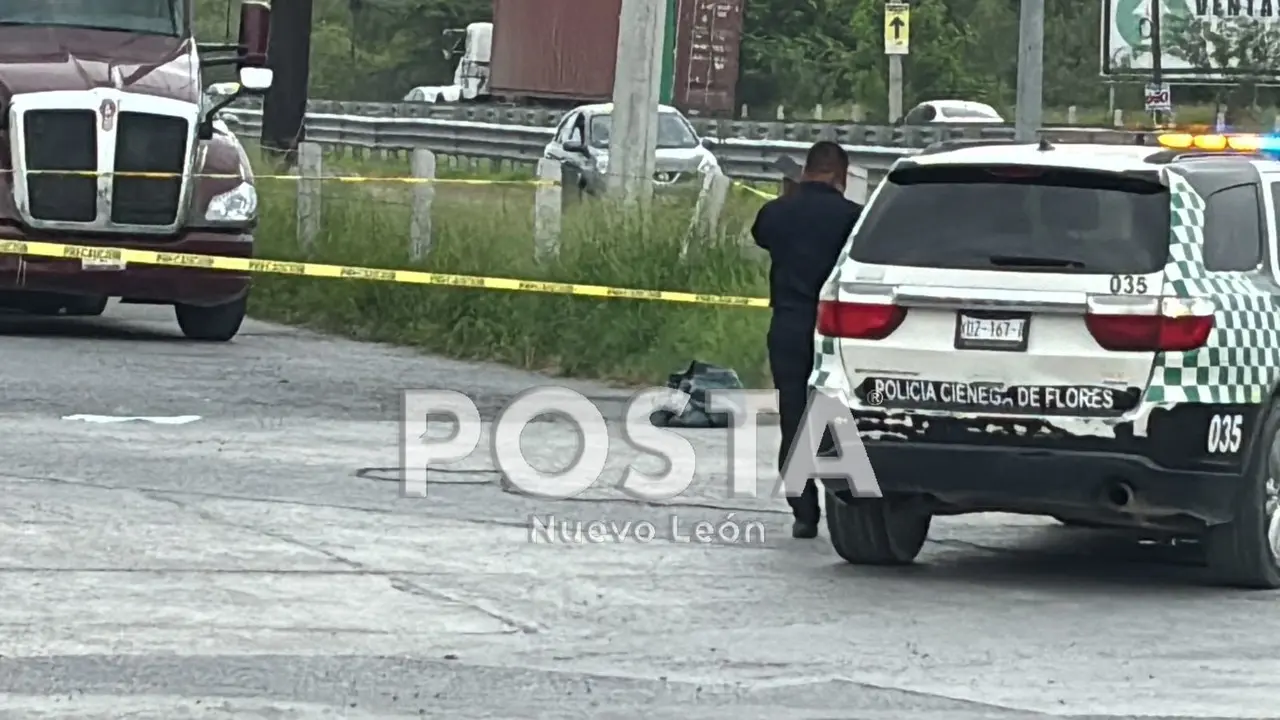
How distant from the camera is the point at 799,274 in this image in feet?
36.9

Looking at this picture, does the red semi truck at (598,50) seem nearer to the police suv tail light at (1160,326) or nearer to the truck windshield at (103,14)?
the truck windshield at (103,14)

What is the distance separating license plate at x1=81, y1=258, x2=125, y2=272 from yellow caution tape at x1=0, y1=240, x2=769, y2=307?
21 millimetres

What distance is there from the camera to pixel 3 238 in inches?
688

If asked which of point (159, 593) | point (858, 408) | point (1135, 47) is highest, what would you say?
point (1135, 47)

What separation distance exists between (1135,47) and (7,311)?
26.7 m

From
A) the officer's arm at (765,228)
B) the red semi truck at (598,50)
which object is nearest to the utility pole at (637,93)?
the officer's arm at (765,228)

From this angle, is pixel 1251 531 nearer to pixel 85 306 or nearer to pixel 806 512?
pixel 806 512

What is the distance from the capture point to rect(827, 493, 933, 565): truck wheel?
10492 millimetres

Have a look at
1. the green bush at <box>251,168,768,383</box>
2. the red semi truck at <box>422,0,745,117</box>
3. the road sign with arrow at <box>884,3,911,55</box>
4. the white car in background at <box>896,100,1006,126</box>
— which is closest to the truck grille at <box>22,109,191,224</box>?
the green bush at <box>251,168,768,383</box>

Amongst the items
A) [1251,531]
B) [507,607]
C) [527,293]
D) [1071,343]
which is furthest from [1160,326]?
[527,293]

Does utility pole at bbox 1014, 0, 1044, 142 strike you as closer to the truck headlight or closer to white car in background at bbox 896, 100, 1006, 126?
the truck headlight

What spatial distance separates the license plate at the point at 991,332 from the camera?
987cm

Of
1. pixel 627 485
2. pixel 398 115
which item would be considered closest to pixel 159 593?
pixel 627 485

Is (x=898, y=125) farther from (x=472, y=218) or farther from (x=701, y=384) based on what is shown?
(x=701, y=384)
